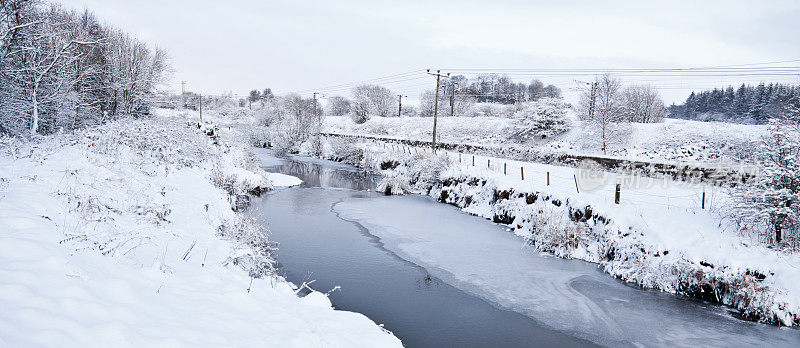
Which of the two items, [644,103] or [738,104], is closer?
[644,103]

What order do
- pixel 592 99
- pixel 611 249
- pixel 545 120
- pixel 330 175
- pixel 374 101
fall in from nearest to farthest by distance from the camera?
pixel 611 249 < pixel 330 175 < pixel 545 120 < pixel 592 99 < pixel 374 101

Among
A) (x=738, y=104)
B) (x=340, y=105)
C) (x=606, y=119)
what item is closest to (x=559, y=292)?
(x=606, y=119)

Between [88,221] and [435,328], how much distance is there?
22.9ft

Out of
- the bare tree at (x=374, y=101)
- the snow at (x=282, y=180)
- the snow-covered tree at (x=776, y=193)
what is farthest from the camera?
the bare tree at (x=374, y=101)

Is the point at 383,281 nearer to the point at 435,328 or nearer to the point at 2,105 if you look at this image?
the point at 435,328

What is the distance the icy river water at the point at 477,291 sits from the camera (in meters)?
8.41

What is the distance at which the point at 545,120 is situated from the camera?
39.2 meters

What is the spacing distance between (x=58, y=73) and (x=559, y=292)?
25.8 meters

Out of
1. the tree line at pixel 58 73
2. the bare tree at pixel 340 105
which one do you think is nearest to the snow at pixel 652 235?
the tree line at pixel 58 73

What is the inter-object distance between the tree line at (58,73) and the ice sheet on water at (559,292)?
15.2m

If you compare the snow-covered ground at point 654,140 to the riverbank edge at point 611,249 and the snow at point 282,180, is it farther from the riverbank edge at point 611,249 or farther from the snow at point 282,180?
the snow at point 282,180

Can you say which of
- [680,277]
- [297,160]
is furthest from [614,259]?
[297,160]

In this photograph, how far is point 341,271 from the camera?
11383mm

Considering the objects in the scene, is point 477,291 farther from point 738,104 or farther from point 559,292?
point 738,104
